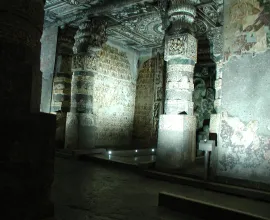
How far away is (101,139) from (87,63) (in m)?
3.93

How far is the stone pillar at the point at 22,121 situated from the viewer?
215 centimetres

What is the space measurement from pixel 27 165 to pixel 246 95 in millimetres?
3731

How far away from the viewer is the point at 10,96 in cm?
217

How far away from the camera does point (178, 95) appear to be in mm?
6148

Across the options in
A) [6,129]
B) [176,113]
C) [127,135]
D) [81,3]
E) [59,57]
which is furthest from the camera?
[127,135]

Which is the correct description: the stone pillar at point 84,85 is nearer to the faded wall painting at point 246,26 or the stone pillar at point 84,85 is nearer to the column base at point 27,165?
the faded wall painting at point 246,26

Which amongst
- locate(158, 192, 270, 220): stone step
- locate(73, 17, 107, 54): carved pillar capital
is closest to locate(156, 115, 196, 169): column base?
locate(158, 192, 270, 220): stone step

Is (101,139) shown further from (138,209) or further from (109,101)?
(138,209)

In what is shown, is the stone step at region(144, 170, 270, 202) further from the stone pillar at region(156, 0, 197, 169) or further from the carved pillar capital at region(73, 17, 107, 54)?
the carved pillar capital at region(73, 17, 107, 54)

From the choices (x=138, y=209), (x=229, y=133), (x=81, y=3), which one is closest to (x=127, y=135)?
(x=81, y=3)

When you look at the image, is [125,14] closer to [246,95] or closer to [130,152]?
[130,152]

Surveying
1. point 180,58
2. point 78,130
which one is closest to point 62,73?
point 78,130

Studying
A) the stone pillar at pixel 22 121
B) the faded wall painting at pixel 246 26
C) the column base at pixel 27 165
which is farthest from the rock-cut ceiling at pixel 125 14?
the column base at pixel 27 165

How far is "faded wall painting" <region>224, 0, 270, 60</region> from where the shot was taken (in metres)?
4.38
